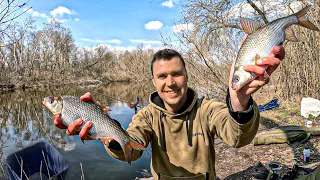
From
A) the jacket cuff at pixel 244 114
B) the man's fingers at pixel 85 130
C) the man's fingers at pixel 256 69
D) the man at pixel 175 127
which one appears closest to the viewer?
the man's fingers at pixel 256 69

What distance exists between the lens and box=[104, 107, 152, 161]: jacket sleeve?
6.60ft

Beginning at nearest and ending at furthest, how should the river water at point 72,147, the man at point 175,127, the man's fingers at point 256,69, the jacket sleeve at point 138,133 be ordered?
the man's fingers at point 256,69 < the jacket sleeve at point 138,133 < the man at point 175,127 < the river water at point 72,147

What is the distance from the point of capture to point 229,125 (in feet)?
5.69

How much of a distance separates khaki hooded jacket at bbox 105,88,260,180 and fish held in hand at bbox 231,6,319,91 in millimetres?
610

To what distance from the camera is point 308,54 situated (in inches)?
343

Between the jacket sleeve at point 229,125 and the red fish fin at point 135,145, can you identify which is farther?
the red fish fin at point 135,145

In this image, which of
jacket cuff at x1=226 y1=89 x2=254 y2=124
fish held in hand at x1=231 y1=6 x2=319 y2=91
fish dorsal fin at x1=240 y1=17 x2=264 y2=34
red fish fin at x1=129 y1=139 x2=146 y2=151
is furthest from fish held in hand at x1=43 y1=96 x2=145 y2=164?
fish dorsal fin at x1=240 y1=17 x2=264 y2=34

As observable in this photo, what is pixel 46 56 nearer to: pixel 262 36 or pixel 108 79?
pixel 108 79

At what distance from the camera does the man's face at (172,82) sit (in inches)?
87.5

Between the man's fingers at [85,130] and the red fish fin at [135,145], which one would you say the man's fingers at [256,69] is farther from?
the man's fingers at [85,130]

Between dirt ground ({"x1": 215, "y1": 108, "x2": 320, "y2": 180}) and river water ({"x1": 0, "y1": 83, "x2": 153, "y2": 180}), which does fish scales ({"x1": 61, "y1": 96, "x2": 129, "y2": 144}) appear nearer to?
river water ({"x1": 0, "y1": 83, "x2": 153, "y2": 180})

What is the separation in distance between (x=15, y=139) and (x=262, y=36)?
11.0 meters

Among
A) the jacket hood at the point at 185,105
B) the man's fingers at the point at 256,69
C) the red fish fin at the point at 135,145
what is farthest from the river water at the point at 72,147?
the man's fingers at the point at 256,69

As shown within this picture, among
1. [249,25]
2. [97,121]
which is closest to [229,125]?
[249,25]
